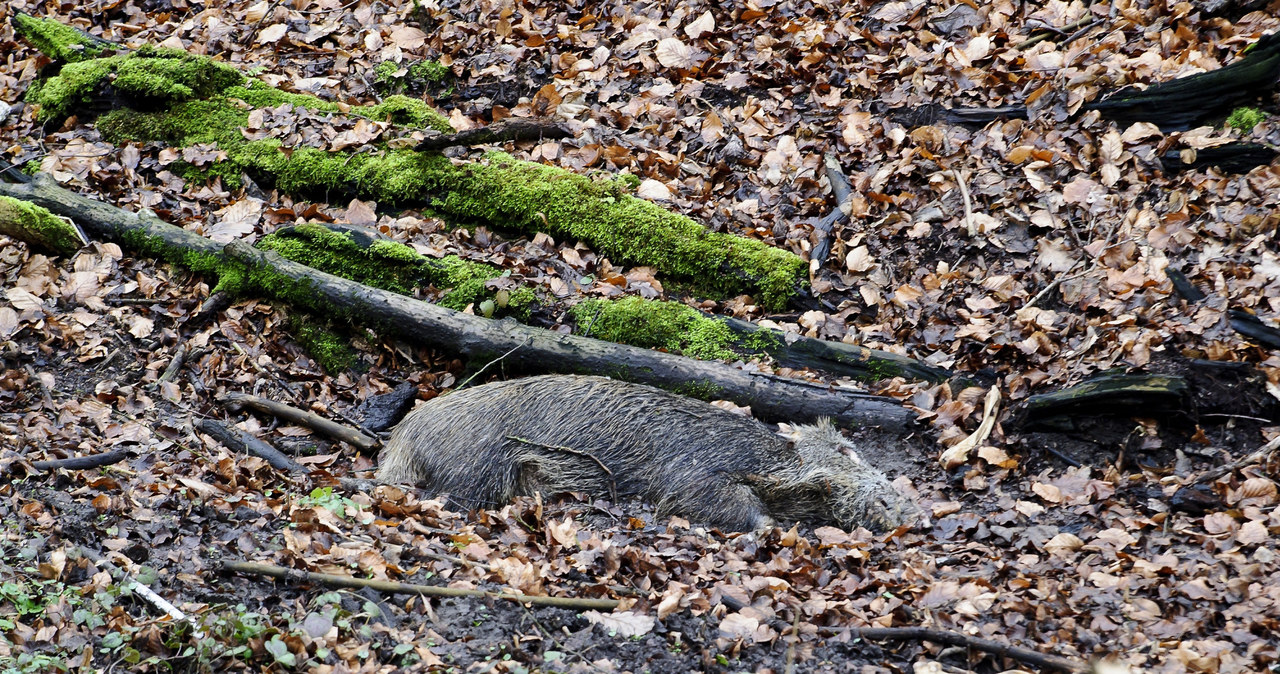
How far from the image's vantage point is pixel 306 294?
723cm

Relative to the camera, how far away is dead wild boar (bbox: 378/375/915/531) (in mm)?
5914

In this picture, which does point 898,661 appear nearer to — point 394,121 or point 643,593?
point 643,593

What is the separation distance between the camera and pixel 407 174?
813 centimetres

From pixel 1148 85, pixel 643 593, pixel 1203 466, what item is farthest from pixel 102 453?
pixel 1148 85

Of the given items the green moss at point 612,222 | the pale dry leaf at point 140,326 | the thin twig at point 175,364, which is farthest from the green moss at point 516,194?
the thin twig at point 175,364

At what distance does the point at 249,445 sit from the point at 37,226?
9.86 ft

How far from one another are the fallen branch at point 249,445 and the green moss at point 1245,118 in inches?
288

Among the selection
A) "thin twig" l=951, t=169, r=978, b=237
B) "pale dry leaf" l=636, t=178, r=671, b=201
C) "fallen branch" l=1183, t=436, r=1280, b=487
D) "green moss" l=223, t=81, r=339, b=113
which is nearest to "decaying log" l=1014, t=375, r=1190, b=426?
"fallen branch" l=1183, t=436, r=1280, b=487

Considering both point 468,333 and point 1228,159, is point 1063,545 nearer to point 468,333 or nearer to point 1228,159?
point 1228,159

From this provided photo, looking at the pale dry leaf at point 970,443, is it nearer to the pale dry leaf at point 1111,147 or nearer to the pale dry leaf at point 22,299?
the pale dry leaf at point 1111,147

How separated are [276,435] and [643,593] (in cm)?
311

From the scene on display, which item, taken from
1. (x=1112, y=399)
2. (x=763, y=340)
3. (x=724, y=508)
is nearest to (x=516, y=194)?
(x=763, y=340)

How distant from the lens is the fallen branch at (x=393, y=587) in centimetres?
437

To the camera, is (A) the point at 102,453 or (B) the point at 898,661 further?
(A) the point at 102,453
